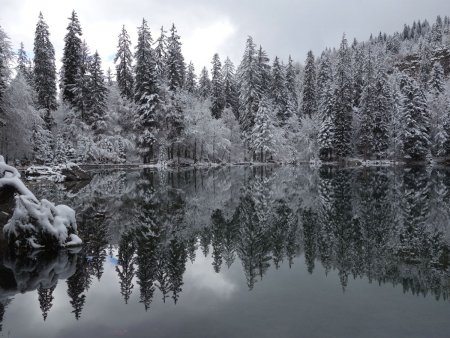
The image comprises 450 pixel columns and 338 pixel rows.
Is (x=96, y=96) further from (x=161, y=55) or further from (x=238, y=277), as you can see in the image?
(x=238, y=277)

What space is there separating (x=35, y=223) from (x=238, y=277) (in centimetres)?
616

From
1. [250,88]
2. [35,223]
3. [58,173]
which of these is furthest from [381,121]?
[35,223]

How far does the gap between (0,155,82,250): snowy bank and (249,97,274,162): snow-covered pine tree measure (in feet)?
190

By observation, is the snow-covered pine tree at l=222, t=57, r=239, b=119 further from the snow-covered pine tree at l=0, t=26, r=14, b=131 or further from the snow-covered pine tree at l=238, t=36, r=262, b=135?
the snow-covered pine tree at l=0, t=26, r=14, b=131

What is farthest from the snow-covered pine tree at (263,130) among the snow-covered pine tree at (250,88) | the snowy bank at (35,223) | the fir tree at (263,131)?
the snowy bank at (35,223)

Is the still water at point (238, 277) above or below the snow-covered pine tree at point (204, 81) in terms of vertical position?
below

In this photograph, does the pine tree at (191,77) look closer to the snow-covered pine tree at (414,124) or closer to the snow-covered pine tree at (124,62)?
the snow-covered pine tree at (124,62)

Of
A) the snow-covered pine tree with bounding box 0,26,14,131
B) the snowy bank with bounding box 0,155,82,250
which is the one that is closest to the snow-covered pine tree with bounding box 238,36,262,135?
the snow-covered pine tree with bounding box 0,26,14,131

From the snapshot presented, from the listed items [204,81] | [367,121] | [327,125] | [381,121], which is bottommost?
[327,125]

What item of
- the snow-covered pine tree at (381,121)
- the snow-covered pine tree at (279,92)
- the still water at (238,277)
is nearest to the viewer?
the still water at (238,277)

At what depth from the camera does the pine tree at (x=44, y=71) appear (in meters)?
50.7

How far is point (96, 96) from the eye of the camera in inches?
2005

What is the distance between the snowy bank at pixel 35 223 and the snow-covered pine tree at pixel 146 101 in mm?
41801

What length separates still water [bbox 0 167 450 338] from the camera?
282 inches
